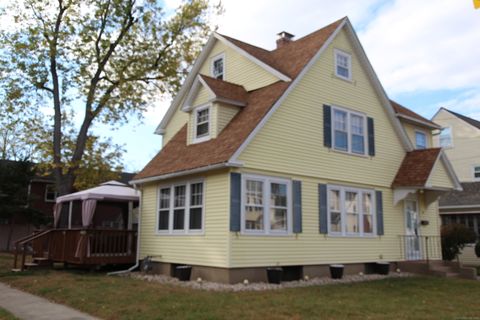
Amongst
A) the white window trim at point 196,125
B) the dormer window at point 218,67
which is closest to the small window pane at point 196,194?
the white window trim at point 196,125

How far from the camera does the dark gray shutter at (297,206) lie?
1376 centimetres

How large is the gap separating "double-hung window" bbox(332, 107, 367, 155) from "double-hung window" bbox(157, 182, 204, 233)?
519 cm

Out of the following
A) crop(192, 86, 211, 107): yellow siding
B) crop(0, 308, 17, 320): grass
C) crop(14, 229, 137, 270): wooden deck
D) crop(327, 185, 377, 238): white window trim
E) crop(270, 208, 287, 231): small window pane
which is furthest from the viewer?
crop(14, 229, 137, 270): wooden deck

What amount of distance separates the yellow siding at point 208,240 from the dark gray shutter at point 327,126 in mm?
4327

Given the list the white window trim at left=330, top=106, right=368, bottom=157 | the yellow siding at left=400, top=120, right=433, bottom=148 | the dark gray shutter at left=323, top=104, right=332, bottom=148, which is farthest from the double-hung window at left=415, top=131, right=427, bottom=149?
the dark gray shutter at left=323, top=104, right=332, bottom=148

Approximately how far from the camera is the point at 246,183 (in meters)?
12.9

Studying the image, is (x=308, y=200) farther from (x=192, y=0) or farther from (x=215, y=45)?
(x=192, y=0)

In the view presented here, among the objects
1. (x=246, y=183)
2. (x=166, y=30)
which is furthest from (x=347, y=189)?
(x=166, y=30)

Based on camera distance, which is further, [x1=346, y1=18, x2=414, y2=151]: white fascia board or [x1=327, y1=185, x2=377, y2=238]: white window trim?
[x1=346, y1=18, x2=414, y2=151]: white fascia board

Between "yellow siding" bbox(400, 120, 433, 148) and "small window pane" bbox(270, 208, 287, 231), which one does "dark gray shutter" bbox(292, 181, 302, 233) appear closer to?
"small window pane" bbox(270, 208, 287, 231)

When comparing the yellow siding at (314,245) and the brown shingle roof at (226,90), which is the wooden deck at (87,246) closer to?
the yellow siding at (314,245)

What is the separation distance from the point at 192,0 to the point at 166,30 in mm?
2313

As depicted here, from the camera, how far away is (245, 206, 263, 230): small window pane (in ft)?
42.2

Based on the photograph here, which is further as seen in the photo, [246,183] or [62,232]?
[62,232]
